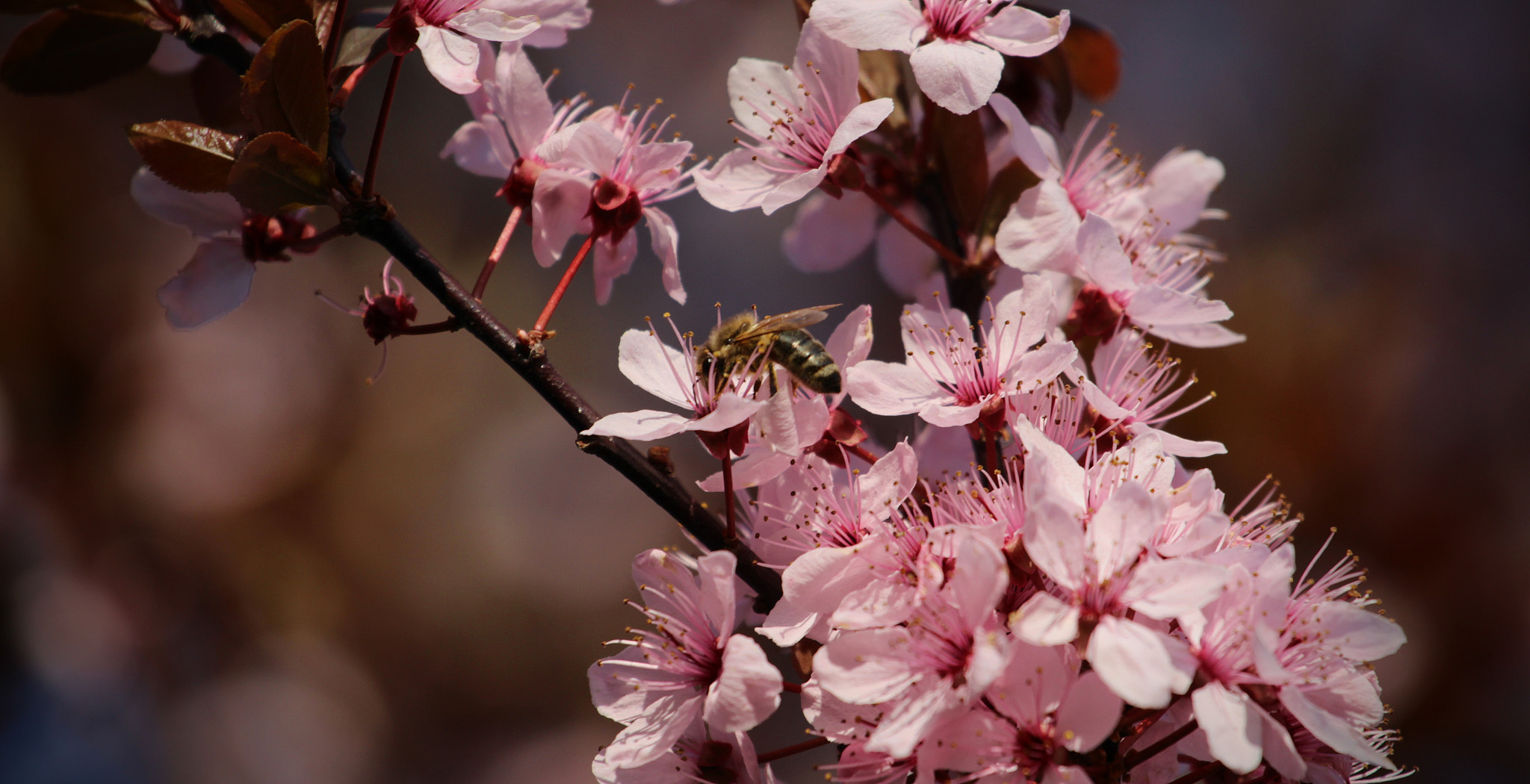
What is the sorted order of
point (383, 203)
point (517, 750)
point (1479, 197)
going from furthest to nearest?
point (1479, 197), point (517, 750), point (383, 203)

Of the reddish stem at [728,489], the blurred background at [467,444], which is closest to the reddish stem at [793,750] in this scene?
the reddish stem at [728,489]

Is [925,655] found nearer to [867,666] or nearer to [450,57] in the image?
[867,666]

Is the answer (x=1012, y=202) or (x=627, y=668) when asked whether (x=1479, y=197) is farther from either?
(x=627, y=668)

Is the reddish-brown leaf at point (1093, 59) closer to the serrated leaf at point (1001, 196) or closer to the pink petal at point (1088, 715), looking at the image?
the serrated leaf at point (1001, 196)

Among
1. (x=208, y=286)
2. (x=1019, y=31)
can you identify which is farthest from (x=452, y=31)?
(x=1019, y=31)

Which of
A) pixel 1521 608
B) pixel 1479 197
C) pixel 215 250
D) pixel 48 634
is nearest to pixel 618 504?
pixel 48 634

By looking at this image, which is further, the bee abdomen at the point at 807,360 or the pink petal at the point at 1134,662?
the bee abdomen at the point at 807,360
